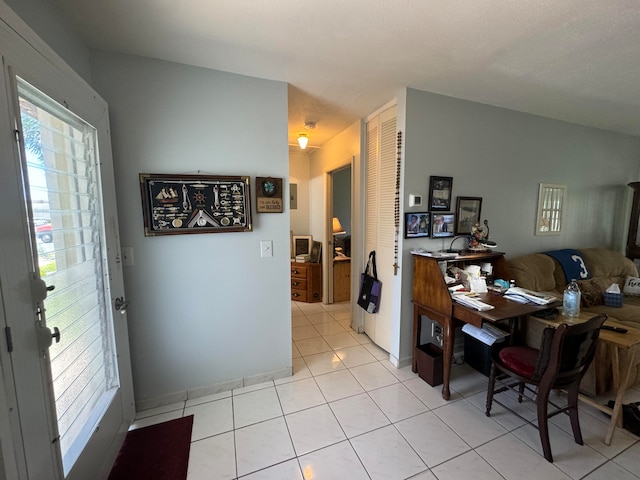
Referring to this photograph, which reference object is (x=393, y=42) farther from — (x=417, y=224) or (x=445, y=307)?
(x=445, y=307)

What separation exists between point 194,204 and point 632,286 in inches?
190

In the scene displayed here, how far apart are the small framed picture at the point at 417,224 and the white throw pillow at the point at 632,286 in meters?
2.85

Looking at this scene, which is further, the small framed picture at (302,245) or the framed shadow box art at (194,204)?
the small framed picture at (302,245)

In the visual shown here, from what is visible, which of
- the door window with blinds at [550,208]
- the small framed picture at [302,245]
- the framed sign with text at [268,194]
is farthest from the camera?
the small framed picture at [302,245]

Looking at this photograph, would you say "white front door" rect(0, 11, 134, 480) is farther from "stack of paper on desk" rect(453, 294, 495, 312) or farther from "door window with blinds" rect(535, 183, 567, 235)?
"door window with blinds" rect(535, 183, 567, 235)

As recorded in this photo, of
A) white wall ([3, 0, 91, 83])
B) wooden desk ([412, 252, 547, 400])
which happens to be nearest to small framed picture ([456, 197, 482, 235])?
wooden desk ([412, 252, 547, 400])

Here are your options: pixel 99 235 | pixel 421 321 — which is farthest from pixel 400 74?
pixel 99 235

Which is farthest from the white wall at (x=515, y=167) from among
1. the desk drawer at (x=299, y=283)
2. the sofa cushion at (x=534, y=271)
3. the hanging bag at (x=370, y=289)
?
the desk drawer at (x=299, y=283)

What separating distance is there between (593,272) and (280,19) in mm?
4164

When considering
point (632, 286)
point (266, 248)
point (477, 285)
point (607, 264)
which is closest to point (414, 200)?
point (477, 285)

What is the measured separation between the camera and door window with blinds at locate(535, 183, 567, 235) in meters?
2.97

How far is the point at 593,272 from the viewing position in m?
3.09

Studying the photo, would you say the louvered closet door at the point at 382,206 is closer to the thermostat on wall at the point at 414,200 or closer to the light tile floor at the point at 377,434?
the thermostat on wall at the point at 414,200

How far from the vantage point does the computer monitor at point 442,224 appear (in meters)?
2.40
